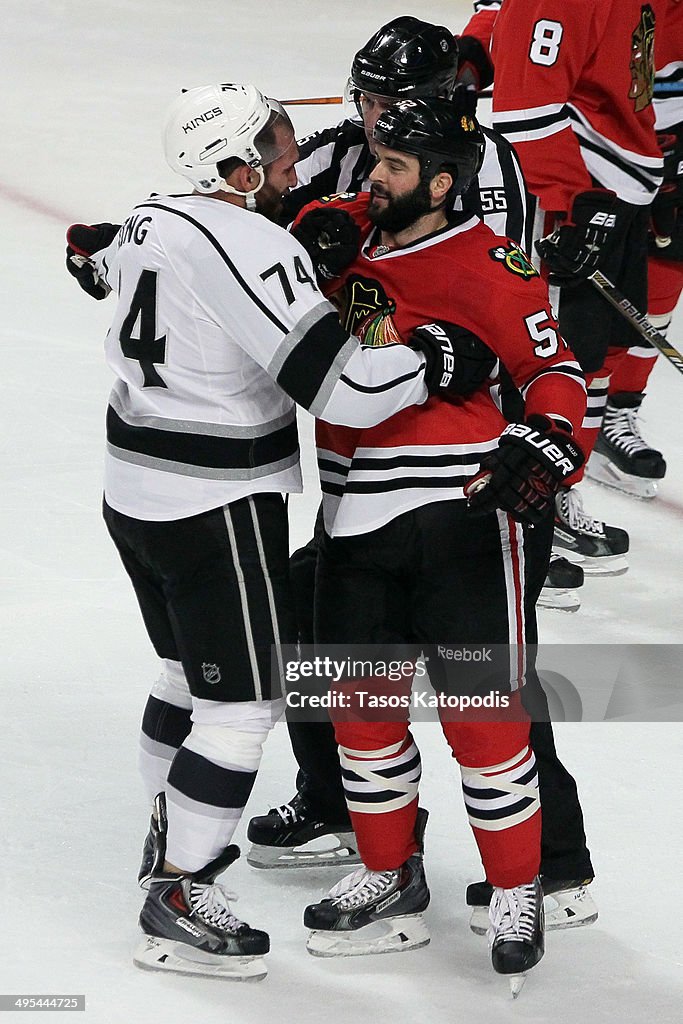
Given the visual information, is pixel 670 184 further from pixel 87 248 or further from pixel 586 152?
pixel 87 248

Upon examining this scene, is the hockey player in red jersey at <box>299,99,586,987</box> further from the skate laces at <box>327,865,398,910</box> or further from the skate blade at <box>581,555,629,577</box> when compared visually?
the skate blade at <box>581,555,629,577</box>

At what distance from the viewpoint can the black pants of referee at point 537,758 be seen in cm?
222

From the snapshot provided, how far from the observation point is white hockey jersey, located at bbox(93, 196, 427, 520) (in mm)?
1979

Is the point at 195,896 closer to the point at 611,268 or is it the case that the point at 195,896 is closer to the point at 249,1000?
the point at 249,1000

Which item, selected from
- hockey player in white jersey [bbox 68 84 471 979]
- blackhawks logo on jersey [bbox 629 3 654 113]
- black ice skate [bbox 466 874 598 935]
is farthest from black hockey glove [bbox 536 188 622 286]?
black ice skate [bbox 466 874 598 935]

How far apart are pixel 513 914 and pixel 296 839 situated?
→ 457 millimetres

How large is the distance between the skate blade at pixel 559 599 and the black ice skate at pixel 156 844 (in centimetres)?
127

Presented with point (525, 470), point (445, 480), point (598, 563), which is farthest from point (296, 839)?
point (598, 563)

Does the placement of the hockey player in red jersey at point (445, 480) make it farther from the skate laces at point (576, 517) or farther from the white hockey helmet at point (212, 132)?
the skate laces at point (576, 517)

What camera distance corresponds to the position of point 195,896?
217 cm

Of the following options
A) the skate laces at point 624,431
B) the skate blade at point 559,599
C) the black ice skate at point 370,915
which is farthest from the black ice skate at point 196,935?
the skate laces at point 624,431

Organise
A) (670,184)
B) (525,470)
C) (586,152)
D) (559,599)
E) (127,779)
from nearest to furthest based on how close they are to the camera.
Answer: (525,470) < (127,779) < (559,599) < (586,152) < (670,184)

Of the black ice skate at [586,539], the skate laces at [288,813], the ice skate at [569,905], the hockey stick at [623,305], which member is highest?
the hockey stick at [623,305]

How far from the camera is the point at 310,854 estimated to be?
2502 mm
